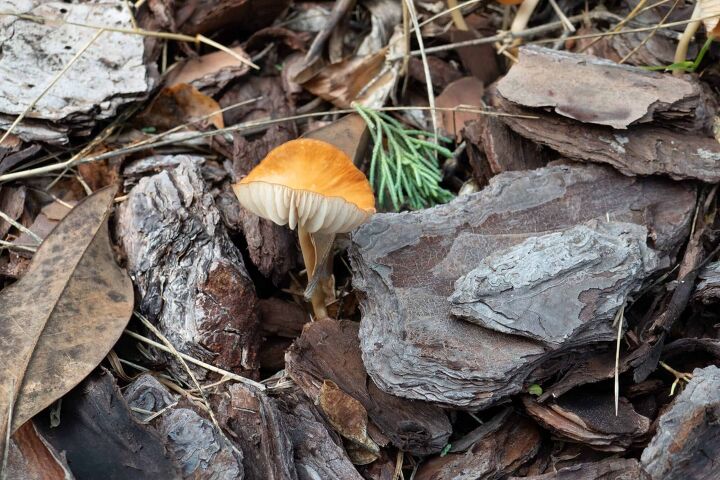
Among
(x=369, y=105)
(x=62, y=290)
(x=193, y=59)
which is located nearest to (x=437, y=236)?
(x=369, y=105)

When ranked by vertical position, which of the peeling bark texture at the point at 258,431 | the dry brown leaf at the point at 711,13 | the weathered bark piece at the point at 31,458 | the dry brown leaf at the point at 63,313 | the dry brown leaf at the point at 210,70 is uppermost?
the dry brown leaf at the point at 711,13

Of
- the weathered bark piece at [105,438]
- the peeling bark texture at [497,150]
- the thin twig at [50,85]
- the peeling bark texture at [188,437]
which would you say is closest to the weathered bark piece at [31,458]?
the weathered bark piece at [105,438]

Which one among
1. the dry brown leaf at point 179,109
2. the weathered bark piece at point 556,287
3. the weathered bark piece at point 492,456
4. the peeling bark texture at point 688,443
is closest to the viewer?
the peeling bark texture at point 688,443

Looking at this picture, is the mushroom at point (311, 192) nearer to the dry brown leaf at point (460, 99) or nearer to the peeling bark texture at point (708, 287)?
the dry brown leaf at point (460, 99)

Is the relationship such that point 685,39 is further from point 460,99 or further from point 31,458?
point 31,458

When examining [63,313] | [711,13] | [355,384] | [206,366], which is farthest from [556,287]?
[63,313]

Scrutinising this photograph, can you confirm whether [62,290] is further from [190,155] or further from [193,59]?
[193,59]
